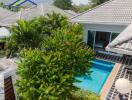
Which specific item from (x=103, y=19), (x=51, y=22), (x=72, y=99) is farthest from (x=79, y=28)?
(x=72, y=99)

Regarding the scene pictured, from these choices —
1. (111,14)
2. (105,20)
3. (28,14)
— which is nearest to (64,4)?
(28,14)

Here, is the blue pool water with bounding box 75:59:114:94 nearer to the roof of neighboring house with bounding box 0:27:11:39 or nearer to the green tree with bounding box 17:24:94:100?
the green tree with bounding box 17:24:94:100

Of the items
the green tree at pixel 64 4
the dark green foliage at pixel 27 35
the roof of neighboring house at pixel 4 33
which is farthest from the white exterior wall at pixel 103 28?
the green tree at pixel 64 4

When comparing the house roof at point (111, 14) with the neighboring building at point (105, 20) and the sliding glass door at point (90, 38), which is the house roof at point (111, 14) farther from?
the sliding glass door at point (90, 38)

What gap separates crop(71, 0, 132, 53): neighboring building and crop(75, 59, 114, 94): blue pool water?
3721 millimetres

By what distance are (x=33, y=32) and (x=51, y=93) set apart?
14.4 m

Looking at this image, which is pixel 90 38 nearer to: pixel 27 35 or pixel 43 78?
pixel 27 35

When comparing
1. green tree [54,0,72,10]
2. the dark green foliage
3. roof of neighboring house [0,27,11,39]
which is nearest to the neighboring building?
the dark green foliage

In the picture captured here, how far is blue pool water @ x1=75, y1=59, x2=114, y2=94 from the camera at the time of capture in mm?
22969

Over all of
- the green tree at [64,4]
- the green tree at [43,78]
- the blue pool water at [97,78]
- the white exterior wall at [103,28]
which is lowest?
the blue pool water at [97,78]

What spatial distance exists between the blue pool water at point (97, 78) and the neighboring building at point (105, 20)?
146 inches

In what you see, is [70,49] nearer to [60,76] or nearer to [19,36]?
[60,76]

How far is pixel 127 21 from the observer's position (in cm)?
2581

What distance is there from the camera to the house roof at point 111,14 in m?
26.8
